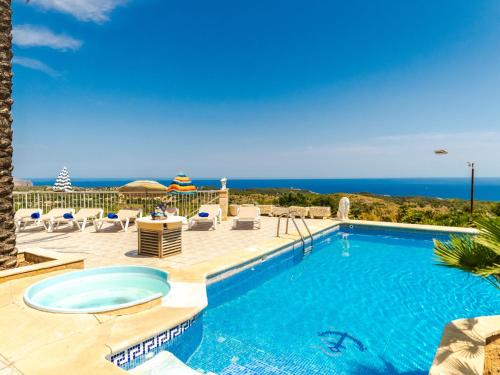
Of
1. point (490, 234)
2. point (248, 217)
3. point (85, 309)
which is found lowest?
point (85, 309)

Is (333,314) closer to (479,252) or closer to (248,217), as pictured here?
(479,252)

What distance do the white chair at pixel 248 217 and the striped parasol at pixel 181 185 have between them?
2085mm

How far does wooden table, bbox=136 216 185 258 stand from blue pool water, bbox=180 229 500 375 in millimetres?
1717

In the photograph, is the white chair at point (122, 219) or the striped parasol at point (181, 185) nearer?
the striped parasol at point (181, 185)

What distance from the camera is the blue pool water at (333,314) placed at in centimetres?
328

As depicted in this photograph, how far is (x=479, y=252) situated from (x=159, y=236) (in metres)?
5.56

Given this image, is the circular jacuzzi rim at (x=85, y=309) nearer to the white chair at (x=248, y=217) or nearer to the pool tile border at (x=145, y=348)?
the pool tile border at (x=145, y=348)

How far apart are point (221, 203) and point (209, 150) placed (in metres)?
25.4

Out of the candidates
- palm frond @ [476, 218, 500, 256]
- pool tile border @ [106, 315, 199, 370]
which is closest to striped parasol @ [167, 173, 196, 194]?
pool tile border @ [106, 315, 199, 370]

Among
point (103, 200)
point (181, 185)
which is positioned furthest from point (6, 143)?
point (103, 200)

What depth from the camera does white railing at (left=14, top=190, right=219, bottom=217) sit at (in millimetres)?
10008

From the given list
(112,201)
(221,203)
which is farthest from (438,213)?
(112,201)

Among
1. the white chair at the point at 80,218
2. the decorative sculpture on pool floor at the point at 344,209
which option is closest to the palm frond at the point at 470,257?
the white chair at the point at 80,218

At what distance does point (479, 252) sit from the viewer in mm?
2211
